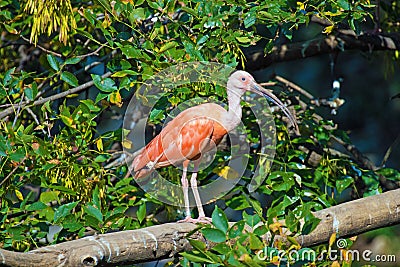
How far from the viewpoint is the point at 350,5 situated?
2.95 m

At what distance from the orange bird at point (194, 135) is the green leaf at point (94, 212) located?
569 mm

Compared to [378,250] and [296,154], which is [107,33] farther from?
[378,250]

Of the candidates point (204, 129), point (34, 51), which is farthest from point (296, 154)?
point (34, 51)

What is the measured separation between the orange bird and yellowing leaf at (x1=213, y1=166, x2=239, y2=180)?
3.8 inches

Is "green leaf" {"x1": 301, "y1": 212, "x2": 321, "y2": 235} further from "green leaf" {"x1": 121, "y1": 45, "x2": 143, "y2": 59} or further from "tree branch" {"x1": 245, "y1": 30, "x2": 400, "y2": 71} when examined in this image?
"tree branch" {"x1": 245, "y1": 30, "x2": 400, "y2": 71}

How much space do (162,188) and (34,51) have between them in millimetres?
1372

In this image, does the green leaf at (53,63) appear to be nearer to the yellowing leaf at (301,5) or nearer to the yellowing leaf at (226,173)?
the yellowing leaf at (226,173)

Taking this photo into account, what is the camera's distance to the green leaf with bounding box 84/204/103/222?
2.63 meters

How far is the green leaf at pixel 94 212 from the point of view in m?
2.63

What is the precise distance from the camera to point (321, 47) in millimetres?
4117

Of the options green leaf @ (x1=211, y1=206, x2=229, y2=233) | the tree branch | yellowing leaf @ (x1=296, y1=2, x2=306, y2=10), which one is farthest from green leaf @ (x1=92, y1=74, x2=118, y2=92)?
the tree branch

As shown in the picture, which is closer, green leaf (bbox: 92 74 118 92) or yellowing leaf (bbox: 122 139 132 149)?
green leaf (bbox: 92 74 118 92)

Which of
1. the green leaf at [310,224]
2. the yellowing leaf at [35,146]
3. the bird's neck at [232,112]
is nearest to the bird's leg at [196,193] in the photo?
the bird's neck at [232,112]

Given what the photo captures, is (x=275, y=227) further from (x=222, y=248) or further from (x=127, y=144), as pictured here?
(x=127, y=144)
